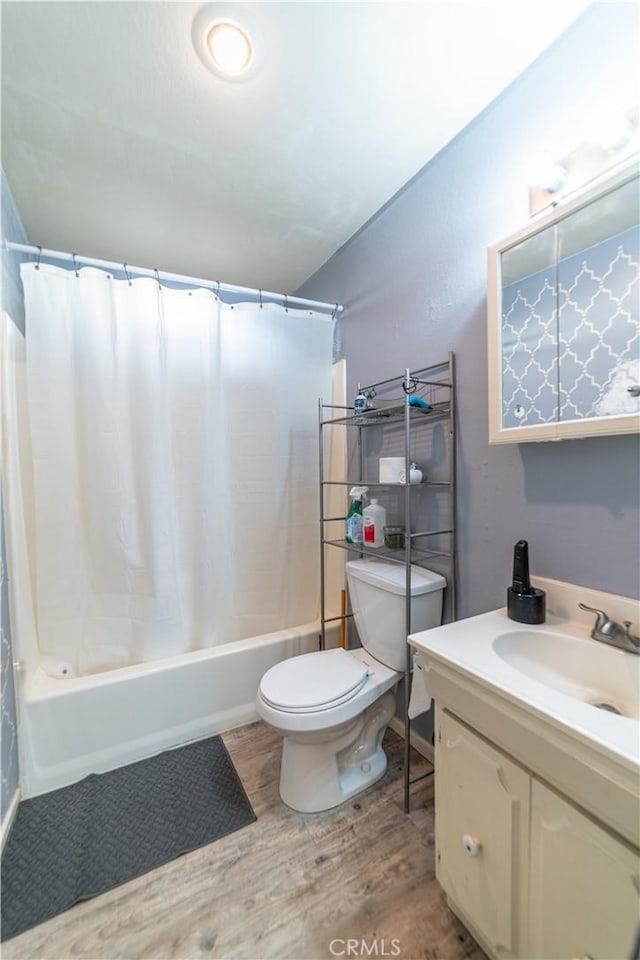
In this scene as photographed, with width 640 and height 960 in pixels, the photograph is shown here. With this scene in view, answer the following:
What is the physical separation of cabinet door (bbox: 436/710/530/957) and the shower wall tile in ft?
4.57

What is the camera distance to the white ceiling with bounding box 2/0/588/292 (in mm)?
960

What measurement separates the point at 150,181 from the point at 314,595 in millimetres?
2033

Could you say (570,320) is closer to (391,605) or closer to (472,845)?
(391,605)

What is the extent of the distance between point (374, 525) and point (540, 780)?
980mm

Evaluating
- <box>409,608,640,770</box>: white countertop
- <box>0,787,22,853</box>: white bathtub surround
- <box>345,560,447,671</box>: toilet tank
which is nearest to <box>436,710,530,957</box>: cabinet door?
<box>409,608,640,770</box>: white countertop

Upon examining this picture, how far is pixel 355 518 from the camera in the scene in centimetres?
172

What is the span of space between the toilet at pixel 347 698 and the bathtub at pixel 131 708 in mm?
439

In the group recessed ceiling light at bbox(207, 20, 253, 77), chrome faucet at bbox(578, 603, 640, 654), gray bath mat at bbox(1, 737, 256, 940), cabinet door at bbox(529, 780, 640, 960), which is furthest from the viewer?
gray bath mat at bbox(1, 737, 256, 940)

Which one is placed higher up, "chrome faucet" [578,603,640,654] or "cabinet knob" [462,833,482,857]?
"chrome faucet" [578,603,640,654]

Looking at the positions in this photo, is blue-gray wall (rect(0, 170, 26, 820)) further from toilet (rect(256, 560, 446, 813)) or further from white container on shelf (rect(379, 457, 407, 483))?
white container on shelf (rect(379, 457, 407, 483))

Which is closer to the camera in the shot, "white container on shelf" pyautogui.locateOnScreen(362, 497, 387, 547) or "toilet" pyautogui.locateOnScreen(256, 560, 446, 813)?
A: "toilet" pyautogui.locateOnScreen(256, 560, 446, 813)

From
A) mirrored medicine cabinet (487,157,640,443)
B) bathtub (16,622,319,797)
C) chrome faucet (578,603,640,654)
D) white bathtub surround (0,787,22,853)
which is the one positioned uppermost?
mirrored medicine cabinet (487,157,640,443)

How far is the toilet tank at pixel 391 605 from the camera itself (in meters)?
1.35

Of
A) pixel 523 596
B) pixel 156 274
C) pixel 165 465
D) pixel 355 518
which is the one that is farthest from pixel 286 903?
pixel 156 274
